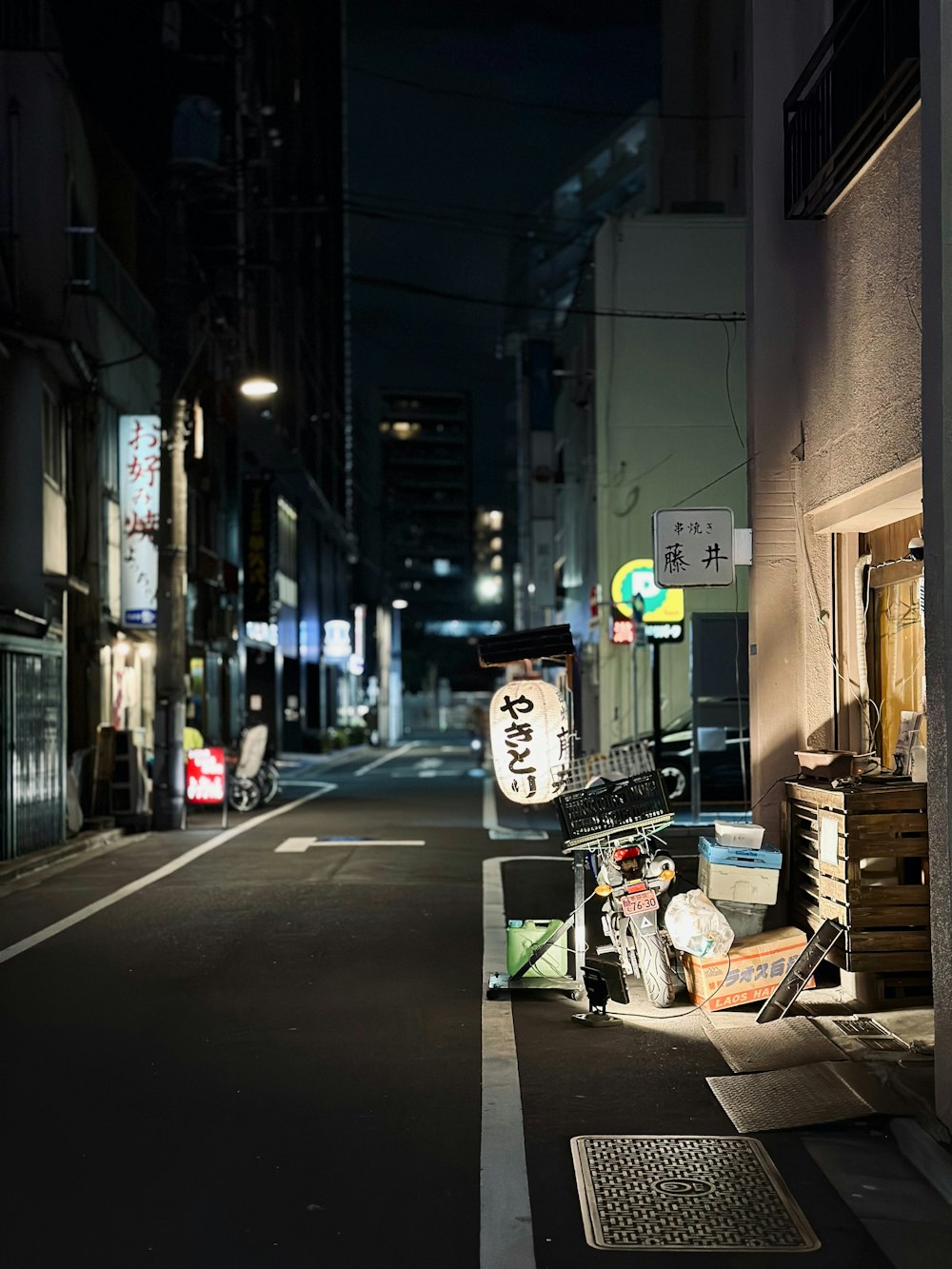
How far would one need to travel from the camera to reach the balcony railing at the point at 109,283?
23750 millimetres

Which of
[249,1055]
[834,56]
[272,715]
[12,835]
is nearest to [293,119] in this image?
[272,715]

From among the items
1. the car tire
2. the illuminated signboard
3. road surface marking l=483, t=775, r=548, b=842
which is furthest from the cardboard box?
the illuminated signboard

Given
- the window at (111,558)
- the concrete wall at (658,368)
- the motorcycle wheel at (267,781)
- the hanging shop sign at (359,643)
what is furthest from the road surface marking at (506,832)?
the hanging shop sign at (359,643)

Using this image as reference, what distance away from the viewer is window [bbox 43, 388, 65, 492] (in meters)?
20.2

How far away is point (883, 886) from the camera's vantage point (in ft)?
28.0

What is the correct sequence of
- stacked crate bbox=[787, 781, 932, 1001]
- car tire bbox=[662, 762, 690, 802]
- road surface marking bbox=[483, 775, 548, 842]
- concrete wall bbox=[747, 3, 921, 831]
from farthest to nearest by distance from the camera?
car tire bbox=[662, 762, 690, 802] < road surface marking bbox=[483, 775, 548, 842] < concrete wall bbox=[747, 3, 921, 831] < stacked crate bbox=[787, 781, 932, 1001]

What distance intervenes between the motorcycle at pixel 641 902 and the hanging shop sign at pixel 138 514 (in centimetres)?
1885

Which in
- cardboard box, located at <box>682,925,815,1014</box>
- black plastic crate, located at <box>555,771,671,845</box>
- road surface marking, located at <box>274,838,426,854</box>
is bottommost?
road surface marking, located at <box>274,838,426,854</box>

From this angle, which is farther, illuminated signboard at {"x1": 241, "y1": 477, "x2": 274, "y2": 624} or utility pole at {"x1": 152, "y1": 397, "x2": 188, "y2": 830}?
illuminated signboard at {"x1": 241, "y1": 477, "x2": 274, "y2": 624}

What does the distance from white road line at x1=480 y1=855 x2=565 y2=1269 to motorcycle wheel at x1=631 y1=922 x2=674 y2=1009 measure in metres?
0.99

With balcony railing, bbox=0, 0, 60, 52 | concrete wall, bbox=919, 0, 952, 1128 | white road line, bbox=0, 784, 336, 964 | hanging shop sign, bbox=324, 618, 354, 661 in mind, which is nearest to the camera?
concrete wall, bbox=919, 0, 952, 1128

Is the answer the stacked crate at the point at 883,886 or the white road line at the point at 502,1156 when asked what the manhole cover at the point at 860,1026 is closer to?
the stacked crate at the point at 883,886

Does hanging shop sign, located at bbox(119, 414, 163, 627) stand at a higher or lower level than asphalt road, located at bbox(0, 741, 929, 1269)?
higher

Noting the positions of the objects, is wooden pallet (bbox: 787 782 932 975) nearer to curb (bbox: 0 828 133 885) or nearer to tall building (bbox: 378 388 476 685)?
curb (bbox: 0 828 133 885)
